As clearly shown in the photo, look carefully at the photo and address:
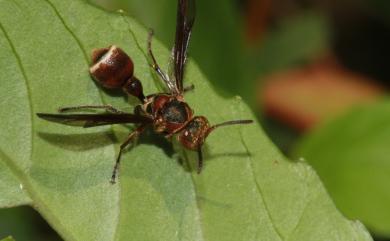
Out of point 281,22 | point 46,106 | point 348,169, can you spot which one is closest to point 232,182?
point 46,106

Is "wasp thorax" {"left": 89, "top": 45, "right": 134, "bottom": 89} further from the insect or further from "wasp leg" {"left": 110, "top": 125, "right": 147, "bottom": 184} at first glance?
"wasp leg" {"left": 110, "top": 125, "right": 147, "bottom": 184}

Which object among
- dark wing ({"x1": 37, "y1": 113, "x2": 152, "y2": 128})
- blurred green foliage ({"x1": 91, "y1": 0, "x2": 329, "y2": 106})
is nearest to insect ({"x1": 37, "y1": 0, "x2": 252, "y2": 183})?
dark wing ({"x1": 37, "y1": 113, "x2": 152, "y2": 128})

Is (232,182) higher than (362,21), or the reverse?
(232,182)

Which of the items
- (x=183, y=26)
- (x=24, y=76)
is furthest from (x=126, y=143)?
(x=183, y=26)

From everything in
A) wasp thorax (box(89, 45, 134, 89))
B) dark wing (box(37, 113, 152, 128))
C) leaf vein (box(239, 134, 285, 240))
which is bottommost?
leaf vein (box(239, 134, 285, 240))

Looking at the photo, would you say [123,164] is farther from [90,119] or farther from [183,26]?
[183,26]

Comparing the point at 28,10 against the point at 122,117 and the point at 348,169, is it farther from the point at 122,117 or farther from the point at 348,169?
the point at 348,169

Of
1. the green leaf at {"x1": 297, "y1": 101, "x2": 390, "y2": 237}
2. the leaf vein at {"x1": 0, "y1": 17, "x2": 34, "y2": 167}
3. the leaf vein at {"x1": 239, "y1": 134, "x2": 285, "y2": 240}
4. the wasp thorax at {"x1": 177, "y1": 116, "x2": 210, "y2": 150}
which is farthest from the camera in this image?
the green leaf at {"x1": 297, "y1": 101, "x2": 390, "y2": 237}
